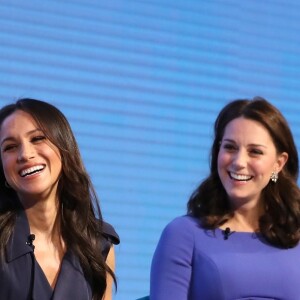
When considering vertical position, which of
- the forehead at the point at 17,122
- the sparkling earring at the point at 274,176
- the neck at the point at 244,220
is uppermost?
the forehead at the point at 17,122

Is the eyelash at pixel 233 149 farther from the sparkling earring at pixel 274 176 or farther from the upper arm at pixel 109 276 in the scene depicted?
the upper arm at pixel 109 276

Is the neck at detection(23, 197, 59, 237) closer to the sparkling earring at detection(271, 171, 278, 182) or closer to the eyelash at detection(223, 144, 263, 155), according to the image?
the eyelash at detection(223, 144, 263, 155)

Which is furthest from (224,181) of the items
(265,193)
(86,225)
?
(86,225)

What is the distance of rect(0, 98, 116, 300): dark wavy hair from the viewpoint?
303 cm

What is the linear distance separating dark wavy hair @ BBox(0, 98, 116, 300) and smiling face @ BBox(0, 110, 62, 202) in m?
0.02

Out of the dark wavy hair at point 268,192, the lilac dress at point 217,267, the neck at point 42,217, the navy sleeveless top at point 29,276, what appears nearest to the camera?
the navy sleeveless top at point 29,276

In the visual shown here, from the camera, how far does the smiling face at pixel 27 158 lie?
2971 millimetres

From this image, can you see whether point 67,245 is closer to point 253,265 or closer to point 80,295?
point 80,295

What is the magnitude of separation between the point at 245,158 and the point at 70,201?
1.61 feet

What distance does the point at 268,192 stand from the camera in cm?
335

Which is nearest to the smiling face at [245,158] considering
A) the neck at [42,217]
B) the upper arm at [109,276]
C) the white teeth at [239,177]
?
the white teeth at [239,177]

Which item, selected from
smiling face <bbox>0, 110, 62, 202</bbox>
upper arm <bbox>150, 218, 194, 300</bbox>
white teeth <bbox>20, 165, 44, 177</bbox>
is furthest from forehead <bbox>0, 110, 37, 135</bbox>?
upper arm <bbox>150, 218, 194, 300</bbox>

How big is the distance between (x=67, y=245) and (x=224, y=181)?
1.55ft

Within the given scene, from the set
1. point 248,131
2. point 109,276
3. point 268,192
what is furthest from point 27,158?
point 268,192
